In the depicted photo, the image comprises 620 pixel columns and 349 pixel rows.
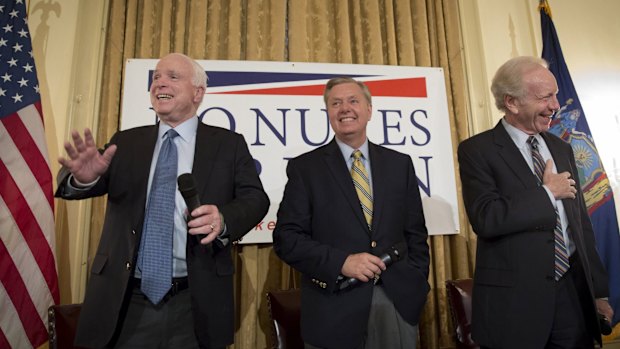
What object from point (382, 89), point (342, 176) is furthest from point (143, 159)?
point (382, 89)

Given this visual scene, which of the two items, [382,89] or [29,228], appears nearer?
[29,228]

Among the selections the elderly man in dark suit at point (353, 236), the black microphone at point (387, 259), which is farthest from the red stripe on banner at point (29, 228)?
the black microphone at point (387, 259)

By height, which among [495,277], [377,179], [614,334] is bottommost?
[614,334]

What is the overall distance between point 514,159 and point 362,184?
0.61 meters

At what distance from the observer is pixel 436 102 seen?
10.1 feet

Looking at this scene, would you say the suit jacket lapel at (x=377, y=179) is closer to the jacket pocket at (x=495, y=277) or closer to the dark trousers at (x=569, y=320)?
the jacket pocket at (x=495, y=277)

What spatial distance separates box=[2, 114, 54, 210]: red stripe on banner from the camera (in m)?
2.47

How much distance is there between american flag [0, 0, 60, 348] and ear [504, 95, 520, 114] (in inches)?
101

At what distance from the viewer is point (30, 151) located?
2.51 meters

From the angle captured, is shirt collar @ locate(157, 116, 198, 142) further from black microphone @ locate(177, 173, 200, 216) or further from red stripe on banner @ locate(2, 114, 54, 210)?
red stripe on banner @ locate(2, 114, 54, 210)

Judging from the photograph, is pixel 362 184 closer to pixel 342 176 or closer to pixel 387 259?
pixel 342 176

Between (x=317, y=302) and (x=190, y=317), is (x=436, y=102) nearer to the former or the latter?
(x=317, y=302)

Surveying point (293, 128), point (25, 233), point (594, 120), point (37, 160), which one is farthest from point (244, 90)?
point (594, 120)

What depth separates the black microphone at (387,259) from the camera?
153cm
